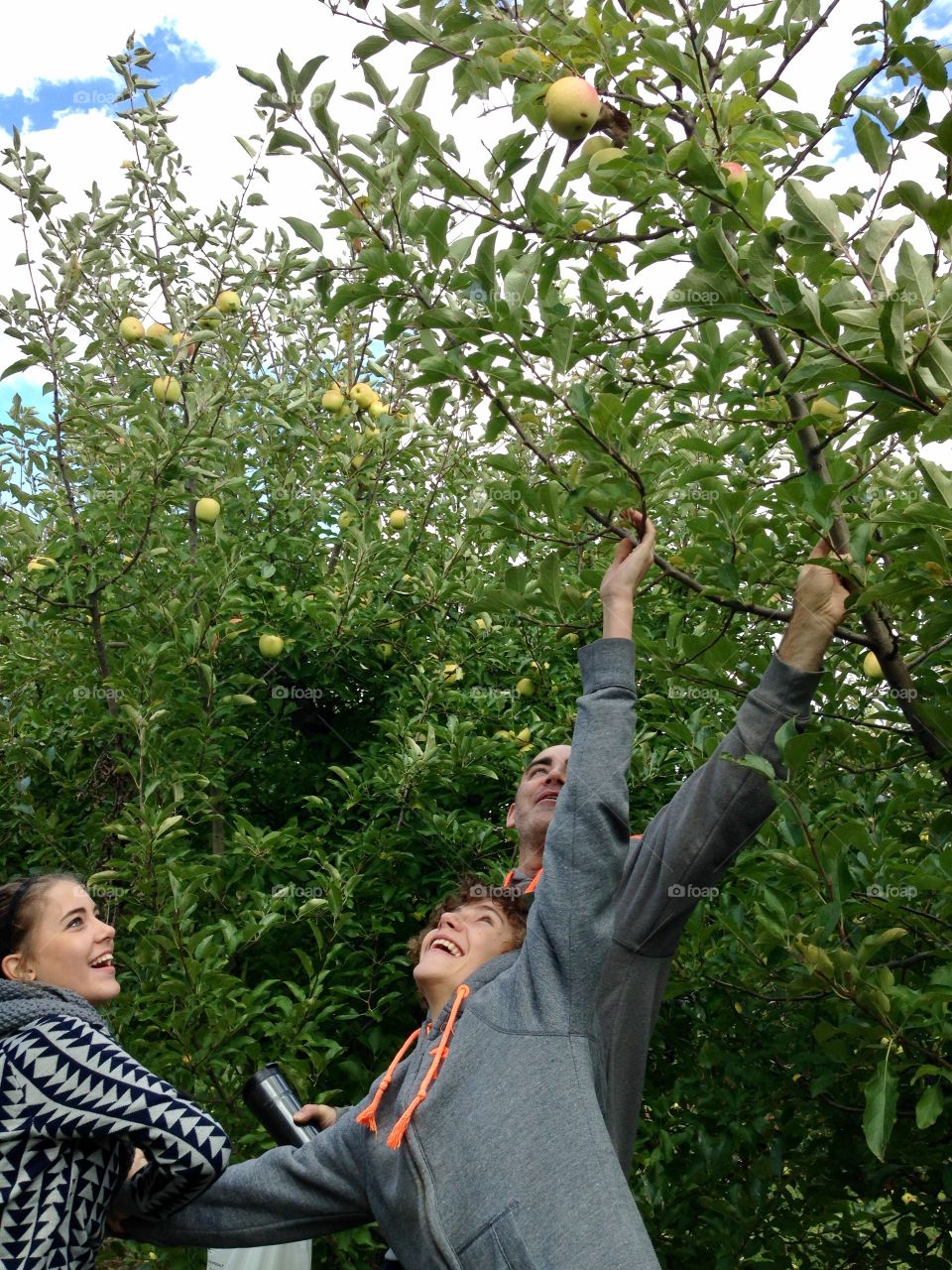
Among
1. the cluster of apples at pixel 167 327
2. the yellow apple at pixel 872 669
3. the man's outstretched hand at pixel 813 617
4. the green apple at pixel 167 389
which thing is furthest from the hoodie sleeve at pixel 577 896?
the cluster of apples at pixel 167 327

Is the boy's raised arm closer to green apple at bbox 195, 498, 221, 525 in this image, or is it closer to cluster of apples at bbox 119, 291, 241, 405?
green apple at bbox 195, 498, 221, 525

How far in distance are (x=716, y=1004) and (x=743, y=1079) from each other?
0.55ft

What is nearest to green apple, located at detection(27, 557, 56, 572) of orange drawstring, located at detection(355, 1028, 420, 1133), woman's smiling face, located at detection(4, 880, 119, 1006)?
woman's smiling face, located at detection(4, 880, 119, 1006)

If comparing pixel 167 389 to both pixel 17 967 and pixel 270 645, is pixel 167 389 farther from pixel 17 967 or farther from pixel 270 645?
pixel 17 967

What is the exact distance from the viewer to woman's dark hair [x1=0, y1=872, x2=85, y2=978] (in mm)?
1964

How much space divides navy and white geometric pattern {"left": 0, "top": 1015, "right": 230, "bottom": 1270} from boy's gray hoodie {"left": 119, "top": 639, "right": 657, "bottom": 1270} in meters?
0.19

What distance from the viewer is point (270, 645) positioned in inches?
145

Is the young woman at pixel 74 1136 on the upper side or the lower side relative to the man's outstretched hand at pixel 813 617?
lower

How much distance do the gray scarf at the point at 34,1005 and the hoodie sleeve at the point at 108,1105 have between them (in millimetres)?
22

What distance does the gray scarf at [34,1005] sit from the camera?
173 centimetres

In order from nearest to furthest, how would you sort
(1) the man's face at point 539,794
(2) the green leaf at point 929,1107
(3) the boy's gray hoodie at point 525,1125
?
(3) the boy's gray hoodie at point 525,1125, (2) the green leaf at point 929,1107, (1) the man's face at point 539,794

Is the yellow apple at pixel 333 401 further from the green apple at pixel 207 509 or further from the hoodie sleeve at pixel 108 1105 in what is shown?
the hoodie sleeve at pixel 108 1105

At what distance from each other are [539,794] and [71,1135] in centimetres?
100

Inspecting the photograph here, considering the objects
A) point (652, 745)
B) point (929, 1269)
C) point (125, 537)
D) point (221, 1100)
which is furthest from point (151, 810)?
point (929, 1269)
